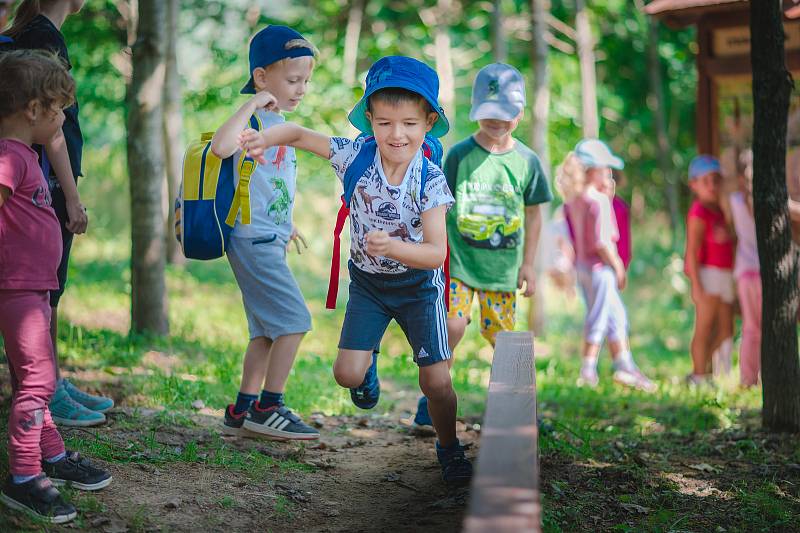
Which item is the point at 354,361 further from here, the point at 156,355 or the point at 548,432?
the point at 156,355

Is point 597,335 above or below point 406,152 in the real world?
below

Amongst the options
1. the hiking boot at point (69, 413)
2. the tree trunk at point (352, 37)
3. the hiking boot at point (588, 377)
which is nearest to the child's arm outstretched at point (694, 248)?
the hiking boot at point (588, 377)

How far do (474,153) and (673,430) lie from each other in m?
2.34

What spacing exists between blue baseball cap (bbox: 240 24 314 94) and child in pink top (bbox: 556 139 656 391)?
4.56 metres

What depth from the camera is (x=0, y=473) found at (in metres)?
3.91

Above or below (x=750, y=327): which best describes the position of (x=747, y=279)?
above

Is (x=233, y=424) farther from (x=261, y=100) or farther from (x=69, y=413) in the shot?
(x=261, y=100)

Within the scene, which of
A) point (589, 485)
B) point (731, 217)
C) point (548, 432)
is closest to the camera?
point (589, 485)

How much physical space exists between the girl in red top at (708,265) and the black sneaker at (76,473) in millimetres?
6336

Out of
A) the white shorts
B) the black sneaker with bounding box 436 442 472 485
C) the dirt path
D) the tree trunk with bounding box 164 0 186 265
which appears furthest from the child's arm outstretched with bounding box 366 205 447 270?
the tree trunk with bounding box 164 0 186 265

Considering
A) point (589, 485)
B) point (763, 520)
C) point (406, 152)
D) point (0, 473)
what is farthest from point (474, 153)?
point (0, 473)

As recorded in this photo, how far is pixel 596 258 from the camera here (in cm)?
903

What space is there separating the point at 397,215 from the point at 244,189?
2.96ft

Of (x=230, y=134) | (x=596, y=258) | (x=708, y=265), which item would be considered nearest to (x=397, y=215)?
(x=230, y=134)
